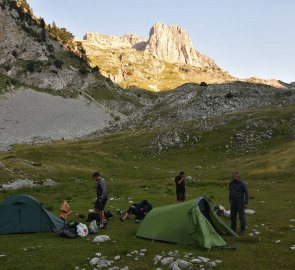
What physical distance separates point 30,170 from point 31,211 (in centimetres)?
3139

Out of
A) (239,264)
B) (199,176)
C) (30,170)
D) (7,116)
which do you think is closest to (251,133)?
(199,176)

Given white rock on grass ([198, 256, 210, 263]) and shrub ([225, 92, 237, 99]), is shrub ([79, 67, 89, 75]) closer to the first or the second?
shrub ([225, 92, 237, 99])

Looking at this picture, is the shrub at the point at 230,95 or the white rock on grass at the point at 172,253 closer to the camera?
the white rock on grass at the point at 172,253

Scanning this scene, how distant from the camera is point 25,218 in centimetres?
2355

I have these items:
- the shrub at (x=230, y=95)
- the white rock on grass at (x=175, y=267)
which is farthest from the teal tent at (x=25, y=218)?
the shrub at (x=230, y=95)

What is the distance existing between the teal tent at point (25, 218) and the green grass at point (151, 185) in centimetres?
81

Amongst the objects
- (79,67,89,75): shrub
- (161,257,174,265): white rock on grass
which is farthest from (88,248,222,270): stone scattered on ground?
(79,67,89,75): shrub

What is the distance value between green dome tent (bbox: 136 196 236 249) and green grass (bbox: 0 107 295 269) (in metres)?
0.54

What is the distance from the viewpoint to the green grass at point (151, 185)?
58.0 ft

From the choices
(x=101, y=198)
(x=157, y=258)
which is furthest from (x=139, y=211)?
(x=157, y=258)

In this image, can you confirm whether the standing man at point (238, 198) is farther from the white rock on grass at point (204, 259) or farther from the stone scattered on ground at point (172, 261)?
the white rock on grass at point (204, 259)

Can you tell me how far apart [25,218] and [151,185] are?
26793 millimetres

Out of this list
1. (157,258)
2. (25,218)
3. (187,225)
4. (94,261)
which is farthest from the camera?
(25,218)

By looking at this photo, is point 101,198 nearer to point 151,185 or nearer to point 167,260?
point 167,260
